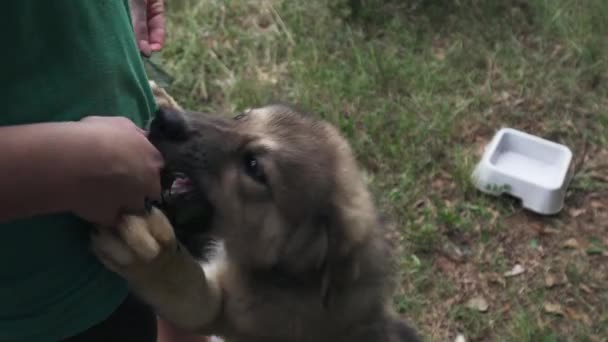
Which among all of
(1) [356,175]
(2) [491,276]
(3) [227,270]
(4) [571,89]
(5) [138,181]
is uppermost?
(5) [138,181]

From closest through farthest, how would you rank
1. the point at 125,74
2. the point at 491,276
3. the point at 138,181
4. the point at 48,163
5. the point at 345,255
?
the point at 48,163 → the point at 138,181 → the point at 125,74 → the point at 345,255 → the point at 491,276

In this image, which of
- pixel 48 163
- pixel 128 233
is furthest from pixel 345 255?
pixel 48 163

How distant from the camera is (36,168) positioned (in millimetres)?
1361

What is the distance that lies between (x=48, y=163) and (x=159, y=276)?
0.55 m

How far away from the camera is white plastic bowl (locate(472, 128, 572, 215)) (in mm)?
3598

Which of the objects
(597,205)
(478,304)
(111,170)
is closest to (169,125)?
(111,170)

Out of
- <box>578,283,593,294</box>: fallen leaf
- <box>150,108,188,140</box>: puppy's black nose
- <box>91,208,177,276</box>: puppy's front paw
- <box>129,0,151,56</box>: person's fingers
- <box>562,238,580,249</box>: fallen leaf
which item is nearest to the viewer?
<box>91,208,177,276</box>: puppy's front paw

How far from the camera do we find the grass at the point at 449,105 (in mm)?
3312

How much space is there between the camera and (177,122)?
195 centimetres

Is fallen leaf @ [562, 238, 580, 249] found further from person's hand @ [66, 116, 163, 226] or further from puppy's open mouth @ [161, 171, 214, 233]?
person's hand @ [66, 116, 163, 226]

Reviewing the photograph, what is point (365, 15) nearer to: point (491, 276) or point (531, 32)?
point (531, 32)

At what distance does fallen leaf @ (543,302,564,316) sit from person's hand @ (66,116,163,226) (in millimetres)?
2187

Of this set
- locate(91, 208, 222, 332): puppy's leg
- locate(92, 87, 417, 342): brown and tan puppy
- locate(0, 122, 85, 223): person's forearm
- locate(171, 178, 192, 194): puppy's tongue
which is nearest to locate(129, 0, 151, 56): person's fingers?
locate(92, 87, 417, 342): brown and tan puppy

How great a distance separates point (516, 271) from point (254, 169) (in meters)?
1.74
